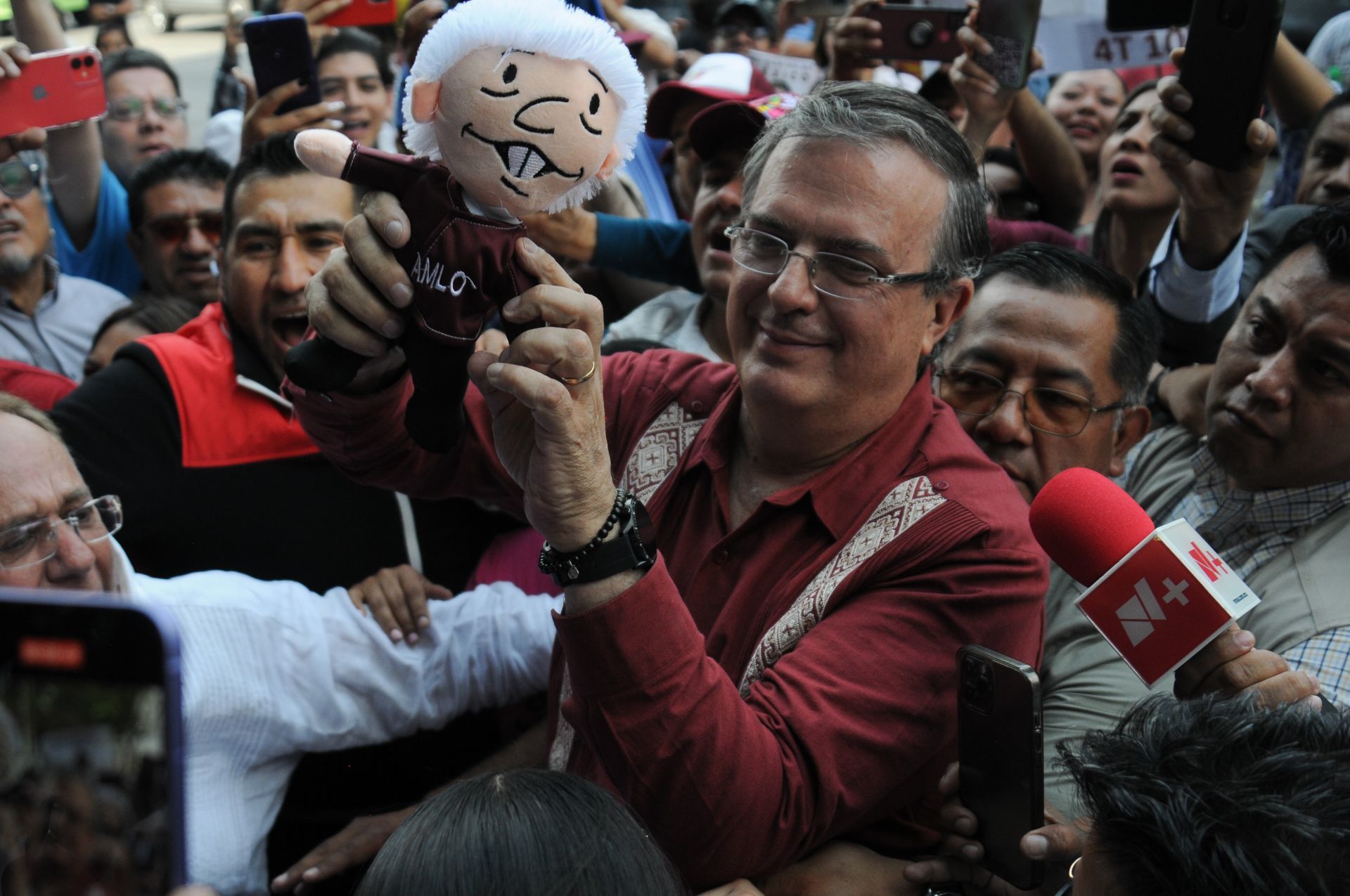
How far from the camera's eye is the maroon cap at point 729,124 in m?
3.08

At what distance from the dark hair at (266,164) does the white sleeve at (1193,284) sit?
2.11 meters

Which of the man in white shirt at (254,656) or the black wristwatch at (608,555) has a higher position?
the black wristwatch at (608,555)

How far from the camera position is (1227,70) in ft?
8.41

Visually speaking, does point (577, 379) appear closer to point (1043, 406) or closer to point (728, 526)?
→ point (728, 526)

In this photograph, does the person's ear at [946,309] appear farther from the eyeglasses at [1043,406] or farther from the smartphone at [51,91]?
the smartphone at [51,91]

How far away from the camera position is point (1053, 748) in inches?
80.9

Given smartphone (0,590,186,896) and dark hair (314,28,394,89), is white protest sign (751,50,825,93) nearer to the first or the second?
dark hair (314,28,394,89)

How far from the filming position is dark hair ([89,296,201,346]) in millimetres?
3426

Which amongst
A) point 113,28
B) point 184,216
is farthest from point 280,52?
point 113,28

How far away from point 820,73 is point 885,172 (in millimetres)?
2994

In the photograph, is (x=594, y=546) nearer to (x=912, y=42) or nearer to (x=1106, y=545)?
(x=1106, y=545)

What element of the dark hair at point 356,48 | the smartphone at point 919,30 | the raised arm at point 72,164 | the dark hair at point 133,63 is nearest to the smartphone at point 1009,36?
the smartphone at point 919,30

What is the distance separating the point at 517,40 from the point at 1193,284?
2.05 m

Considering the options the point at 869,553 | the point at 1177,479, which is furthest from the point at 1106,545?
the point at 1177,479
